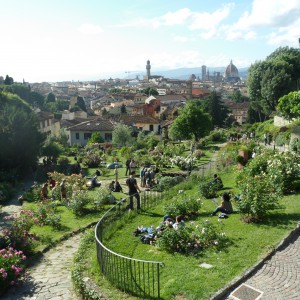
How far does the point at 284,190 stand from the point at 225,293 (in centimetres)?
809

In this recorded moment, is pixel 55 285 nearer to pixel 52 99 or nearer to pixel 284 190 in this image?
pixel 284 190

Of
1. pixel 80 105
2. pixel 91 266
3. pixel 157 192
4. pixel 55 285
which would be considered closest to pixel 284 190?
pixel 157 192

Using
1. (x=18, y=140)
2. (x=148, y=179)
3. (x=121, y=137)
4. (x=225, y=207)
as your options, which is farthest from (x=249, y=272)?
(x=121, y=137)

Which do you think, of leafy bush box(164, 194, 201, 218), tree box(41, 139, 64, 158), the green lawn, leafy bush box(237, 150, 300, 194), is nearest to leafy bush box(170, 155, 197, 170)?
leafy bush box(237, 150, 300, 194)

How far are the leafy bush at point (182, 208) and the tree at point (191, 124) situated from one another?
96.0 feet

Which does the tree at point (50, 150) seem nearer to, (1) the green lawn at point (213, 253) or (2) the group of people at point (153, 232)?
(1) the green lawn at point (213, 253)

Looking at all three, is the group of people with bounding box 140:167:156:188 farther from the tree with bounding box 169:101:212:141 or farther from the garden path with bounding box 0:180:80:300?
the tree with bounding box 169:101:212:141

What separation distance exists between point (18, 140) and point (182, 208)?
20.8 m

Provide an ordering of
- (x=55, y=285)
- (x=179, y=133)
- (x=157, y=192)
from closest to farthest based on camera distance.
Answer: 1. (x=55, y=285)
2. (x=157, y=192)
3. (x=179, y=133)

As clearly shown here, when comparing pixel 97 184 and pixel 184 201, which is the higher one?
pixel 184 201

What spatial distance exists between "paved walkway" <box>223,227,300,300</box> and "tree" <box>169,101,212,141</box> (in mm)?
33239

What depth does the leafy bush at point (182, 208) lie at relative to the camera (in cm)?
1402

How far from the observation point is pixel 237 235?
1160cm

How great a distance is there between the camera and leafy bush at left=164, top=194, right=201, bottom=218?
14.0 metres
